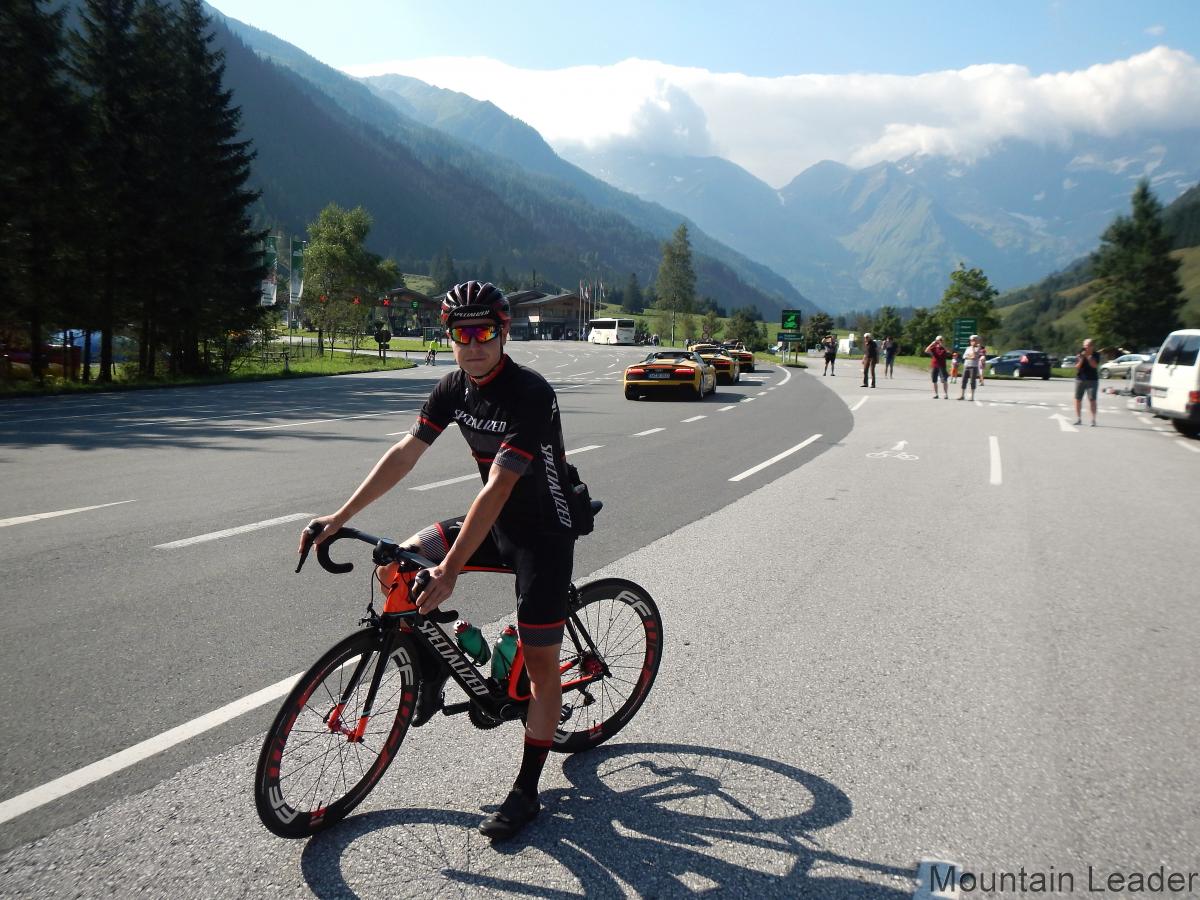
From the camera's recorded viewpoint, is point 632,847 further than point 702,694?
No

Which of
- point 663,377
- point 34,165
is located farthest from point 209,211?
point 663,377

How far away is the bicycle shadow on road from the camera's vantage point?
2.59 metres

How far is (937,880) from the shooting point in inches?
105

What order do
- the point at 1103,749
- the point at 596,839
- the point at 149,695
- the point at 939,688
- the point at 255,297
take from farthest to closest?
the point at 255,297, the point at 939,688, the point at 149,695, the point at 1103,749, the point at 596,839

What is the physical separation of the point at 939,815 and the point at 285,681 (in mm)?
2830

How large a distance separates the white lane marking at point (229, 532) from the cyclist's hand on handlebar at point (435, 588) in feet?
15.0

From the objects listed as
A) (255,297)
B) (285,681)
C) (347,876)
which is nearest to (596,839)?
(347,876)

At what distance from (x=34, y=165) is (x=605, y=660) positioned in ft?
91.2

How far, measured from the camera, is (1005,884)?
2.65 meters

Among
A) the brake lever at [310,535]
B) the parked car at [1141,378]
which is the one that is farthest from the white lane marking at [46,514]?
the parked car at [1141,378]

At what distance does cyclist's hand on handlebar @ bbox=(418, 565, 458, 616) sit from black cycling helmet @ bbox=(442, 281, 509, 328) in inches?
32.1

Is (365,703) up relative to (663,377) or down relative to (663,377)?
down

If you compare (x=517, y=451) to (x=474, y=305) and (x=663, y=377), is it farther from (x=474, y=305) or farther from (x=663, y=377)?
(x=663, y=377)

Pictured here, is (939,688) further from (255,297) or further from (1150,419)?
(255,297)
